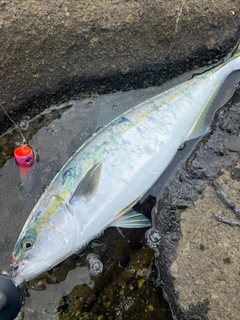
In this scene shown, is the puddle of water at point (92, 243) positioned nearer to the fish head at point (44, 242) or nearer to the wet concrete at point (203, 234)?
the wet concrete at point (203, 234)

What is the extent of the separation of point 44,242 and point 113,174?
65 cm

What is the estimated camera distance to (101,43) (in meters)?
2.86

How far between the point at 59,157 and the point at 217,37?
1704mm

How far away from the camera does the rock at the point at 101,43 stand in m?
2.63

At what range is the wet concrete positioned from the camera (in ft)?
7.92

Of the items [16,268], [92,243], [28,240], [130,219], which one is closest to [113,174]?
[130,219]

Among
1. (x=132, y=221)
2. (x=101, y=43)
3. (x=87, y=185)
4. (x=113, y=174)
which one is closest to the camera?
(x=87, y=185)

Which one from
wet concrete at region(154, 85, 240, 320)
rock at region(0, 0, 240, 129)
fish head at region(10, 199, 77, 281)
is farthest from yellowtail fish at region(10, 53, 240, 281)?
rock at region(0, 0, 240, 129)

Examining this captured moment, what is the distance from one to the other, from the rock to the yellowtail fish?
0.95ft

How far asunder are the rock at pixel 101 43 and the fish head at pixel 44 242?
0.99 metres

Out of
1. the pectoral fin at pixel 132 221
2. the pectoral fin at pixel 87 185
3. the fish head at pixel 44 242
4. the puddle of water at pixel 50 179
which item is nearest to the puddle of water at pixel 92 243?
the puddle of water at pixel 50 179

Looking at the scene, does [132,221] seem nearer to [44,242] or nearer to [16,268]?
[44,242]

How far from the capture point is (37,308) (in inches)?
103

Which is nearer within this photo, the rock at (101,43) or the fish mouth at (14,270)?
the fish mouth at (14,270)
